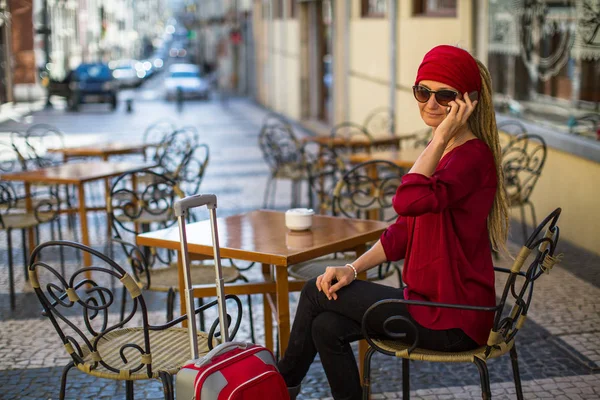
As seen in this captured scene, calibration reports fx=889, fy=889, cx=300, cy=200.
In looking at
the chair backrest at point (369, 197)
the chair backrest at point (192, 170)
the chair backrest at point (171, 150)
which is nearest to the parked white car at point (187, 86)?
the chair backrest at point (192, 170)

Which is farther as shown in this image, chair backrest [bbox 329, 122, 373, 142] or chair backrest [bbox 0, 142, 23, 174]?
chair backrest [bbox 329, 122, 373, 142]

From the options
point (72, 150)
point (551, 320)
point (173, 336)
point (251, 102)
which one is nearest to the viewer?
point (173, 336)

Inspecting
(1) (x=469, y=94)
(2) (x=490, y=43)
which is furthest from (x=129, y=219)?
(2) (x=490, y=43)

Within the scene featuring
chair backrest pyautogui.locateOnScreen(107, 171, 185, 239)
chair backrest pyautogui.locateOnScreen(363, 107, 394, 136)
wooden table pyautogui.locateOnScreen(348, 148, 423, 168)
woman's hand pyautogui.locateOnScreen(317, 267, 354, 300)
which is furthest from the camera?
chair backrest pyautogui.locateOnScreen(363, 107, 394, 136)

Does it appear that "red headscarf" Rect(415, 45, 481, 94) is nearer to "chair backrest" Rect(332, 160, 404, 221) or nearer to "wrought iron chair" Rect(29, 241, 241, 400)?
"wrought iron chair" Rect(29, 241, 241, 400)

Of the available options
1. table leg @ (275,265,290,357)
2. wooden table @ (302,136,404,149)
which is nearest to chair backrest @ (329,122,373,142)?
wooden table @ (302,136,404,149)

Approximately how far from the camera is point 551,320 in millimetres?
5246

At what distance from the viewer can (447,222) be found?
118 inches

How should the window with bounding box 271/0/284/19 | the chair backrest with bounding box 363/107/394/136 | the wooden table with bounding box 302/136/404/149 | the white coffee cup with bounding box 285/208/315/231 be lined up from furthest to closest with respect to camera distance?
the window with bounding box 271/0/284/19
the chair backrest with bounding box 363/107/394/136
the wooden table with bounding box 302/136/404/149
the white coffee cup with bounding box 285/208/315/231

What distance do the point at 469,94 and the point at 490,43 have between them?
665 centimetres

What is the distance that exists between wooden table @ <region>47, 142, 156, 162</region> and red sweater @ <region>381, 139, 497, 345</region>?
5827 mm

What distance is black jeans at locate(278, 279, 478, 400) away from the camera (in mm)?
3107

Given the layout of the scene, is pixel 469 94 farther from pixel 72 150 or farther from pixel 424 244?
pixel 72 150

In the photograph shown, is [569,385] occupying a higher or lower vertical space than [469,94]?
lower
